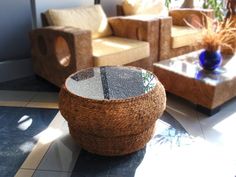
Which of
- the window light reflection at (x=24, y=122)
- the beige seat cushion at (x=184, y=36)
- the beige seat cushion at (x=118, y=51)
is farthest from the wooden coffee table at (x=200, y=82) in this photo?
the window light reflection at (x=24, y=122)

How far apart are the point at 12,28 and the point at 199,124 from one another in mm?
2049

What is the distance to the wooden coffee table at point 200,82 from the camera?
6.78ft

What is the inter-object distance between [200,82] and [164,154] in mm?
664

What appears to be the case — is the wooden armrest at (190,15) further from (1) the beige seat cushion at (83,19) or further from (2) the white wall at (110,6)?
(1) the beige seat cushion at (83,19)

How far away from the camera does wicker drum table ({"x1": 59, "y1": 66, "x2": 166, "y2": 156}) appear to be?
148cm

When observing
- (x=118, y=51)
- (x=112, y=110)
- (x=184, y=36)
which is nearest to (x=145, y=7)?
(x=184, y=36)

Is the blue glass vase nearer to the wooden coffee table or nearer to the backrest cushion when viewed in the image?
the wooden coffee table

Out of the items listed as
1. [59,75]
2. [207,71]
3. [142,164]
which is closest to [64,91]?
[142,164]

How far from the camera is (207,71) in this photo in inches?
89.1

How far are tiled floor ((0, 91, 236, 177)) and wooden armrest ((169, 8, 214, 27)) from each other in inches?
53.8

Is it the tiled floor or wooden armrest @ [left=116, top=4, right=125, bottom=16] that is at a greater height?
wooden armrest @ [left=116, top=4, right=125, bottom=16]

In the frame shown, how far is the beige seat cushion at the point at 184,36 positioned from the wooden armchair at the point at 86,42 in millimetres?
272

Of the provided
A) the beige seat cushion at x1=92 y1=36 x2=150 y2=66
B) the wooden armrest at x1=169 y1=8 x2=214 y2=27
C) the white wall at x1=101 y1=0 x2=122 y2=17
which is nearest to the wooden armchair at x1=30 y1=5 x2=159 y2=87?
the beige seat cushion at x1=92 y1=36 x2=150 y2=66

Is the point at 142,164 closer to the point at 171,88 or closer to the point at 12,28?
the point at 171,88
